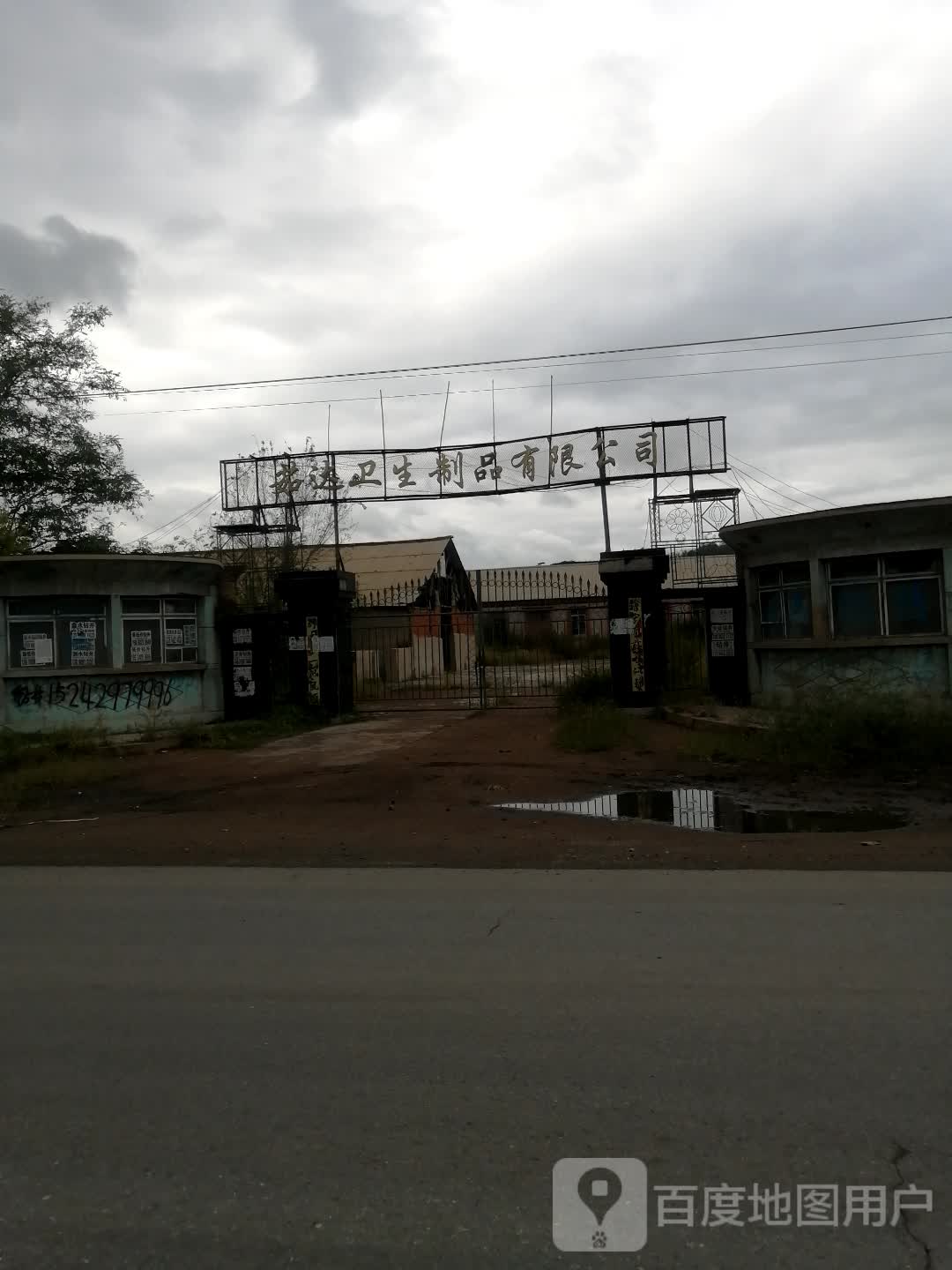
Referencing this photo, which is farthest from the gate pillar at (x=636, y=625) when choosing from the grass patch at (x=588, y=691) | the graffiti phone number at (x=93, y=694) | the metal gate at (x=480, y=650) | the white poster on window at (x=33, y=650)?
the white poster on window at (x=33, y=650)

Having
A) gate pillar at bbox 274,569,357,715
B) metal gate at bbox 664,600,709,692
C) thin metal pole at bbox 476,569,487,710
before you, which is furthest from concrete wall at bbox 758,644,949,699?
gate pillar at bbox 274,569,357,715

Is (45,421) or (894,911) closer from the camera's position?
(894,911)

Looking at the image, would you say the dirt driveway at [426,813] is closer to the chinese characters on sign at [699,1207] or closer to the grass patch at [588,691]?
the grass patch at [588,691]

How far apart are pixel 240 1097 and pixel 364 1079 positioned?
1.64ft

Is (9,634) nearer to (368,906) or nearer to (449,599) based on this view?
(368,906)

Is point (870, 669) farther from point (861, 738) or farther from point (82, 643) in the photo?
point (82, 643)

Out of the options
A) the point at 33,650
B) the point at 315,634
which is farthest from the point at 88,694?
the point at 315,634

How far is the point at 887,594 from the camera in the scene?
55.1 feet

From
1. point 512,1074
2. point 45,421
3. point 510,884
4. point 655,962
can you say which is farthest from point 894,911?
point 45,421

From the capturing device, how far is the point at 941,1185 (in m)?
3.37

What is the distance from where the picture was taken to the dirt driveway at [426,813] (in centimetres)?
881

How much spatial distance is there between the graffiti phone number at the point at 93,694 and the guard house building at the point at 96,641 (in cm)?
2

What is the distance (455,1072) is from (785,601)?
15.1 metres

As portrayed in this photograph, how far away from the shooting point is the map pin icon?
131 inches
